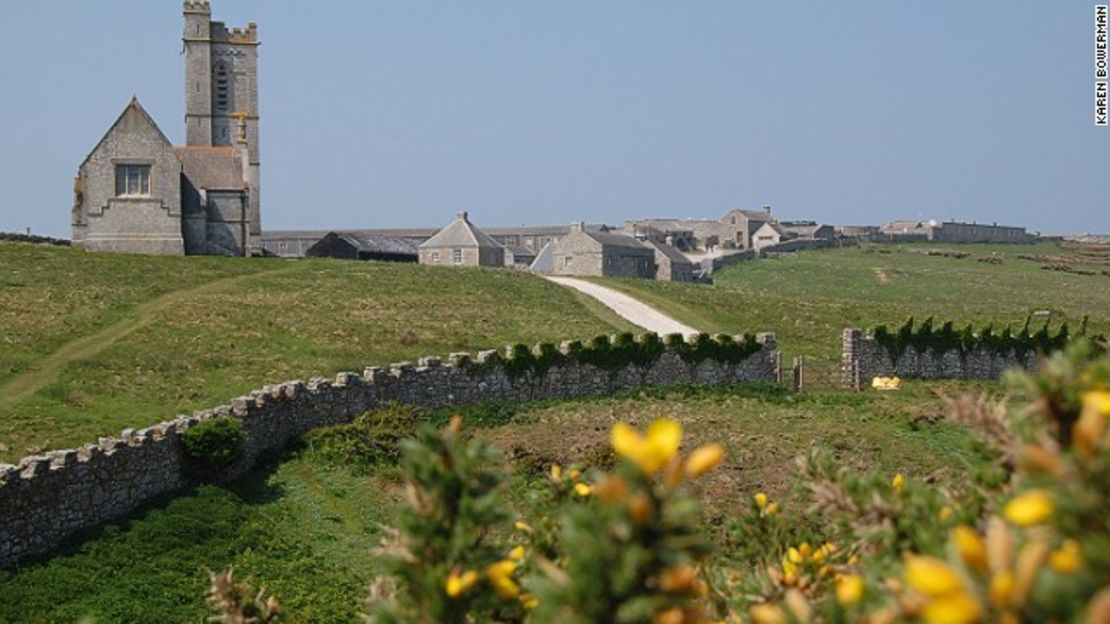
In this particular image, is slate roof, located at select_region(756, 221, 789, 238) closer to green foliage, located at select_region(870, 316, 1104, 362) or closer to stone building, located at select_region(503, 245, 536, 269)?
stone building, located at select_region(503, 245, 536, 269)

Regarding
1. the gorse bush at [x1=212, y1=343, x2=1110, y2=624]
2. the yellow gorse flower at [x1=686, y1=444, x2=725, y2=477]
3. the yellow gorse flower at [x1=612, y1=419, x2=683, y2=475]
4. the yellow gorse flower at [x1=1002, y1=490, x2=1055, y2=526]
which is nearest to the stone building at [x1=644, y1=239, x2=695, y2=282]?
the gorse bush at [x1=212, y1=343, x2=1110, y2=624]

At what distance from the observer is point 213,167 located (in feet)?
256

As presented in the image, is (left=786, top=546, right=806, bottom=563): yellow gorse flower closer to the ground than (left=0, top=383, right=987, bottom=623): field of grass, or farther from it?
farther from it

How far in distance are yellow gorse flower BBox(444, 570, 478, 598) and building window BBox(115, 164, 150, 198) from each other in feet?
228

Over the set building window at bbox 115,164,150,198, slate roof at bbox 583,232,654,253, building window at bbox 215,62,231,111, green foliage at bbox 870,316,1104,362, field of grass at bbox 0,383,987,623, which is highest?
building window at bbox 215,62,231,111

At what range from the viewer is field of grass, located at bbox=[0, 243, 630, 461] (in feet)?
124

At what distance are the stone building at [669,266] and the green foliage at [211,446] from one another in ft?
259

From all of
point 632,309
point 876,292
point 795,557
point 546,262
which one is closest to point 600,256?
point 546,262

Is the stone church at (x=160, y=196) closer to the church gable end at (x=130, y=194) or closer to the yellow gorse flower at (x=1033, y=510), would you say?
the church gable end at (x=130, y=194)

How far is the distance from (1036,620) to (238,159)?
76728 millimetres

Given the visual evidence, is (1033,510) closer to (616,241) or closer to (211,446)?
(211,446)

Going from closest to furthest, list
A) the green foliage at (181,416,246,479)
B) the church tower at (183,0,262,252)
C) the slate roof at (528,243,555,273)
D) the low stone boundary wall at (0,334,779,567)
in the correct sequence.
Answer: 1. the low stone boundary wall at (0,334,779,567)
2. the green foliage at (181,416,246,479)
3. the church tower at (183,0,262,252)
4. the slate roof at (528,243,555,273)

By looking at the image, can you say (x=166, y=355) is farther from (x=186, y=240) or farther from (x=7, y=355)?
(x=186, y=240)

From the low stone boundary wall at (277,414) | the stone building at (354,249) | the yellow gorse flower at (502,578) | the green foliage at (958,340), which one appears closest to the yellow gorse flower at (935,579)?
the yellow gorse flower at (502,578)
